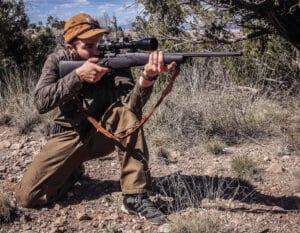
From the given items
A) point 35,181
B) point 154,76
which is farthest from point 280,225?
point 35,181

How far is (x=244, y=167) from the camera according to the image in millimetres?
4184

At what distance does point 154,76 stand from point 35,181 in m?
1.27

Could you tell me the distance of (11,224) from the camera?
3467mm

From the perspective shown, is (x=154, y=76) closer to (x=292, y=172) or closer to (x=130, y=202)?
→ (x=130, y=202)

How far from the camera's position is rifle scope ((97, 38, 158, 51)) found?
3026 millimetres

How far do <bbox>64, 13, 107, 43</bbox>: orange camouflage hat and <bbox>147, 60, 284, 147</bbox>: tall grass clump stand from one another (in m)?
1.92

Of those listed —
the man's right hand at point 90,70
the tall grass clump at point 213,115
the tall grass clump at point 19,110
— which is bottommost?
the tall grass clump at point 213,115

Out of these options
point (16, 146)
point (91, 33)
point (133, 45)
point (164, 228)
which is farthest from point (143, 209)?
point (16, 146)

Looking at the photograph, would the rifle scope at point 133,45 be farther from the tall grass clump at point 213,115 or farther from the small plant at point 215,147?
the tall grass clump at point 213,115

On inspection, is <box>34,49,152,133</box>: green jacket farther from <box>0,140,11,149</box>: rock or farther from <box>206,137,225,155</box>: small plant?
<box>0,140,11,149</box>: rock

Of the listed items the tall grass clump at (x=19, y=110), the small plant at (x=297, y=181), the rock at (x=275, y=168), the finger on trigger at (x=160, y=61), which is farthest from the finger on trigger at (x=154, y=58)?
the tall grass clump at (x=19, y=110)

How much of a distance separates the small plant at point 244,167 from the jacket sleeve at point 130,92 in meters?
1.12

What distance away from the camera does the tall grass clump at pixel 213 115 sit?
5164mm

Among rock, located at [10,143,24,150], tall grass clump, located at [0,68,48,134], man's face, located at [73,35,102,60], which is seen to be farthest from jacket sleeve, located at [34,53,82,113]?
tall grass clump, located at [0,68,48,134]
